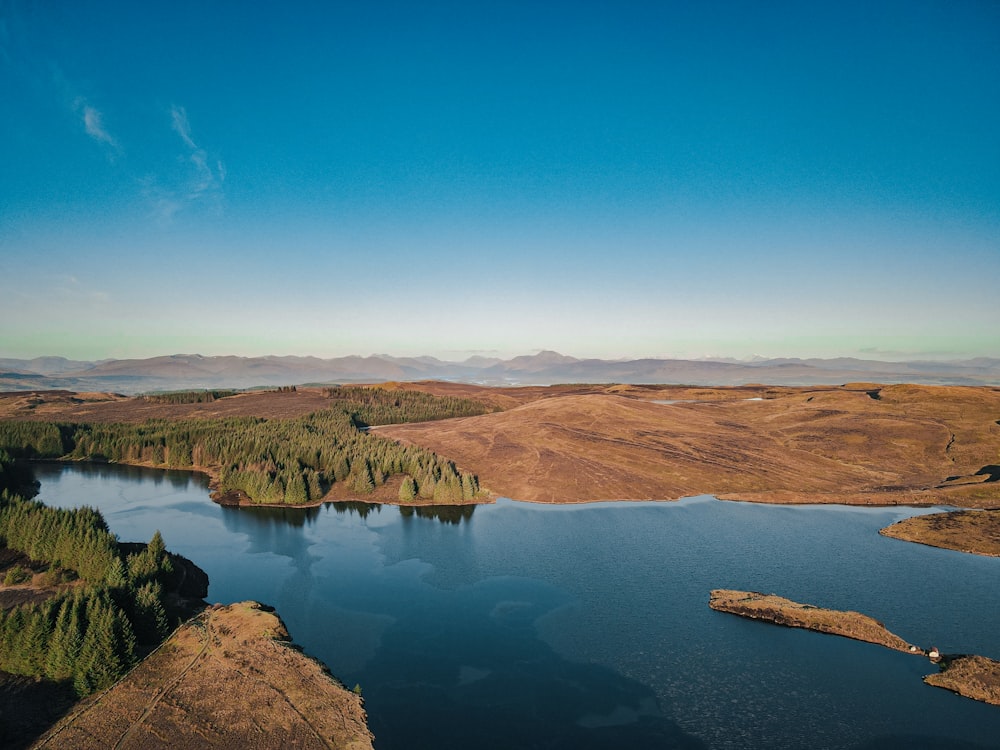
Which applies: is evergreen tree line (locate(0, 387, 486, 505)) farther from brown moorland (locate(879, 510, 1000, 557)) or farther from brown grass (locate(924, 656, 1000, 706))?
brown grass (locate(924, 656, 1000, 706))

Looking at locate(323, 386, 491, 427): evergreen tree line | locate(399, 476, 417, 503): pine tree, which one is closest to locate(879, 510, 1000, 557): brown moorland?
locate(399, 476, 417, 503): pine tree

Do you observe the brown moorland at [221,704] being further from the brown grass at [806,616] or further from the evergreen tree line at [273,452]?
the evergreen tree line at [273,452]

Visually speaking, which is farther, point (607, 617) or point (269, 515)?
point (269, 515)

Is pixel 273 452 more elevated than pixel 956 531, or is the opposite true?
pixel 273 452

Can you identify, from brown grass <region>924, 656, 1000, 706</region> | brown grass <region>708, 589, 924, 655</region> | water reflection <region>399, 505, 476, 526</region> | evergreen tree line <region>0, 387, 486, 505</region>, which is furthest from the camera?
evergreen tree line <region>0, 387, 486, 505</region>

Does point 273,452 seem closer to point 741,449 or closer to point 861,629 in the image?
point 861,629

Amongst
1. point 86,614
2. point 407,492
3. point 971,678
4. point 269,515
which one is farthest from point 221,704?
point 407,492
